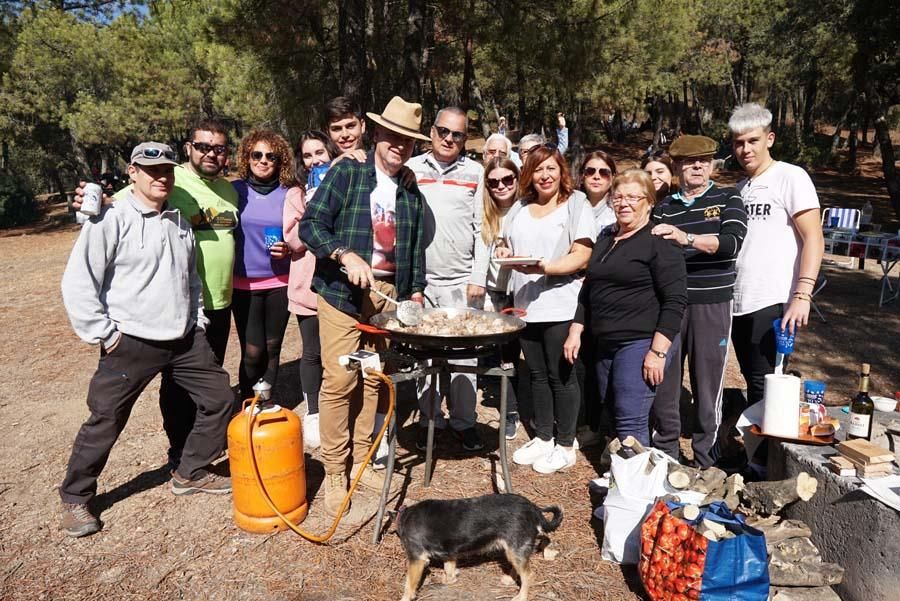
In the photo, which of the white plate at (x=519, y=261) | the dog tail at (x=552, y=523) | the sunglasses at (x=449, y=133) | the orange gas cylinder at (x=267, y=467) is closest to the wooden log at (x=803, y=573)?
the dog tail at (x=552, y=523)

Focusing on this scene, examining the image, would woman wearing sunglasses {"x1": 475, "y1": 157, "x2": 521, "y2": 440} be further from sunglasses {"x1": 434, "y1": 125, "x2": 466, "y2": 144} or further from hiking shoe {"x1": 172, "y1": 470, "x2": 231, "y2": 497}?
hiking shoe {"x1": 172, "y1": 470, "x2": 231, "y2": 497}

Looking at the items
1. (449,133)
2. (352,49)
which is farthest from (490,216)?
(352,49)

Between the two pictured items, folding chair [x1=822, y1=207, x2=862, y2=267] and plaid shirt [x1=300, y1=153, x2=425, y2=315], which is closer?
plaid shirt [x1=300, y1=153, x2=425, y2=315]

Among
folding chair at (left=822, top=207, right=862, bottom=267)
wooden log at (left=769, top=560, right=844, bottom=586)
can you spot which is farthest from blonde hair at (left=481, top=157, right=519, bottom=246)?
folding chair at (left=822, top=207, right=862, bottom=267)

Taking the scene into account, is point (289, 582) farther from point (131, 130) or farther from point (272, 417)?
point (131, 130)

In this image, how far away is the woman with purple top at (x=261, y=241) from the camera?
3.95 m

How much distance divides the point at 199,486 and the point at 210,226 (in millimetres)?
1604

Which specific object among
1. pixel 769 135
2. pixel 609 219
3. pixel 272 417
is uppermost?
pixel 769 135

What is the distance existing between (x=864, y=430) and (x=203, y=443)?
3.50m

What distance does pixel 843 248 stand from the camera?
12.1 meters

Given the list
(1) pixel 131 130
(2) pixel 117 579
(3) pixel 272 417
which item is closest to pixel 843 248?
(3) pixel 272 417

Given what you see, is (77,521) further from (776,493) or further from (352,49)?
(352,49)

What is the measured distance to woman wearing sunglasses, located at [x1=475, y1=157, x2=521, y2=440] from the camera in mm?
3932

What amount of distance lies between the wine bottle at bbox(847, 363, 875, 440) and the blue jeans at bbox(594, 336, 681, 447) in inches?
34.5
